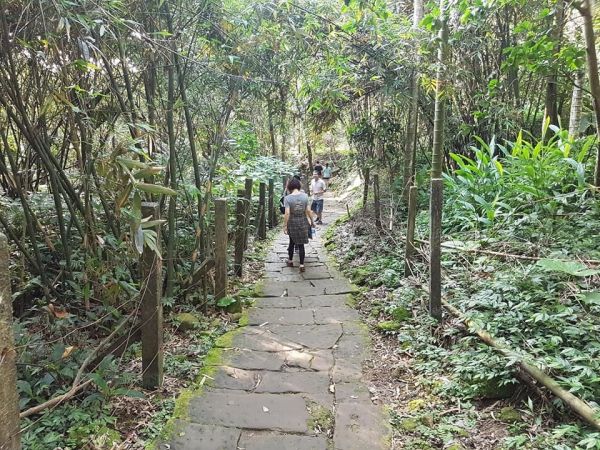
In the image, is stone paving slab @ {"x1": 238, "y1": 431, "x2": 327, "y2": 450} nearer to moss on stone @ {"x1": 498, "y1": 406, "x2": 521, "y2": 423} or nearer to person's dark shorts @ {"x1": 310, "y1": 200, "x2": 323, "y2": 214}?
moss on stone @ {"x1": 498, "y1": 406, "x2": 521, "y2": 423}

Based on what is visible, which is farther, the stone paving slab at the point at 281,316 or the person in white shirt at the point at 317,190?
the person in white shirt at the point at 317,190

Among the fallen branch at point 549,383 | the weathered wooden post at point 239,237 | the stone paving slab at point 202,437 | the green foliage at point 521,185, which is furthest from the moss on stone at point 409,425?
the weathered wooden post at point 239,237

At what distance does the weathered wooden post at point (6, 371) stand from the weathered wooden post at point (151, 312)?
135cm

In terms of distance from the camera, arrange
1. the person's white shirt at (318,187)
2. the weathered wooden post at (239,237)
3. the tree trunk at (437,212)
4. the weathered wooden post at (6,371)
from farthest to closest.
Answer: the person's white shirt at (318,187)
the weathered wooden post at (239,237)
the tree trunk at (437,212)
the weathered wooden post at (6,371)

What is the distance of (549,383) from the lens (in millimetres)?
2482

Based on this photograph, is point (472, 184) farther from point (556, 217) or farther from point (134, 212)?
point (134, 212)

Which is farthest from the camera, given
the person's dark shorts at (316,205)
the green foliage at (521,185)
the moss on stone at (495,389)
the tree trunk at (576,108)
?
the person's dark shorts at (316,205)

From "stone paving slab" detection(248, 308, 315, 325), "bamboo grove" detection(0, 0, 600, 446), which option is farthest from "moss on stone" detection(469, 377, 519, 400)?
"stone paving slab" detection(248, 308, 315, 325)

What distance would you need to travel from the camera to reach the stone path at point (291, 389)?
2.68 metres

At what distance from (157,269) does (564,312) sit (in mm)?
2765

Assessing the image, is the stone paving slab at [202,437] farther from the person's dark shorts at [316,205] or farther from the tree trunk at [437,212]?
the person's dark shorts at [316,205]

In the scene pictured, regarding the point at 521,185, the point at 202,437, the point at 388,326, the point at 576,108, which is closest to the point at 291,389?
the point at 202,437

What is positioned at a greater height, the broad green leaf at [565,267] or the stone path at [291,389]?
the broad green leaf at [565,267]

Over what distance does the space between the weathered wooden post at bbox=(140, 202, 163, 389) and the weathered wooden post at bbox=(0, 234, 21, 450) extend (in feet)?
4.42
